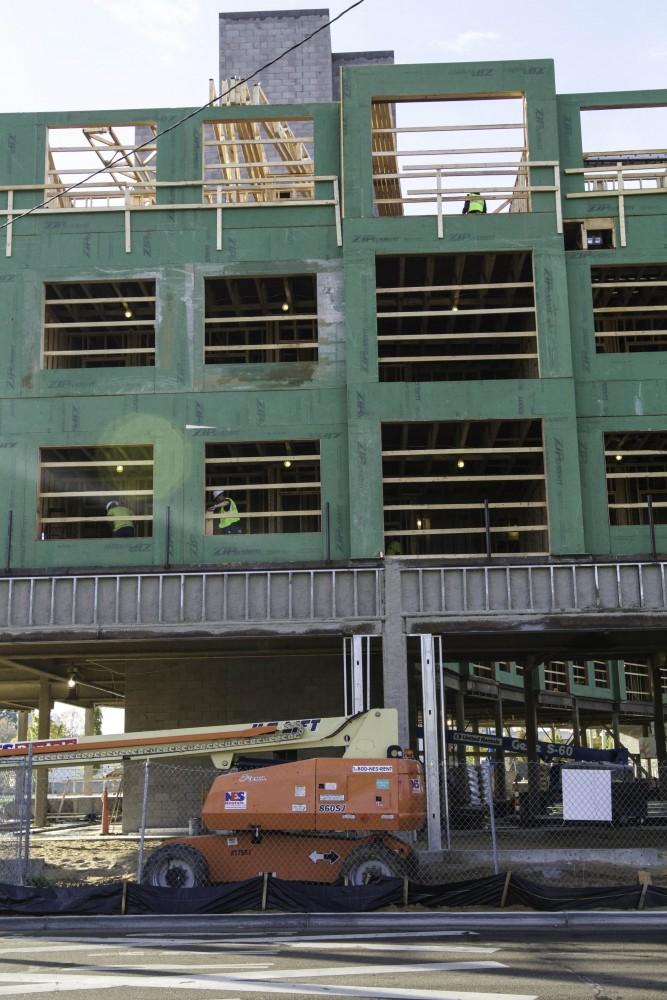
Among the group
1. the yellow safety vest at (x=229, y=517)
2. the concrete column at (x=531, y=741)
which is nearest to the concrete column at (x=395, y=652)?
the yellow safety vest at (x=229, y=517)

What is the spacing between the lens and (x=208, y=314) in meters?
33.4

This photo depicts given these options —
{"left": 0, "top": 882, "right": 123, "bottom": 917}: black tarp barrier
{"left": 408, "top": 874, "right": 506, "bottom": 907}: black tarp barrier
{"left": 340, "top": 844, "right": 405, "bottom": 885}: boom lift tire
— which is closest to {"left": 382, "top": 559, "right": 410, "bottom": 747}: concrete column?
{"left": 340, "top": 844, "right": 405, "bottom": 885}: boom lift tire

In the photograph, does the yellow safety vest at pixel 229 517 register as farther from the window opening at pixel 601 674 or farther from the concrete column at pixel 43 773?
the window opening at pixel 601 674

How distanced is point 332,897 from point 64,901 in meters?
3.80

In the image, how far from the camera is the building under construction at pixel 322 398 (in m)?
25.5

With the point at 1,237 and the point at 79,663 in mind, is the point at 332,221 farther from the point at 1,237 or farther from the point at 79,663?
the point at 79,663

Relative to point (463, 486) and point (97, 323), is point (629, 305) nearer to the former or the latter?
point (463, 486)

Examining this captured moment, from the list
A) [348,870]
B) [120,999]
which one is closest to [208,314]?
[348,870]

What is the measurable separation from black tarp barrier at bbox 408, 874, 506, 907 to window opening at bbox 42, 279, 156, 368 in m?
16.6

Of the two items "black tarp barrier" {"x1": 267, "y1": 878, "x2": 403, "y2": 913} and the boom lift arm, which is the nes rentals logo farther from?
"black tarp barrier" {"x1": 267, "y1": 878, "x2": 403, "y2": 913}

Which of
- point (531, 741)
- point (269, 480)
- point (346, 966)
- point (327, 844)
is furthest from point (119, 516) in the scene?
point (346, 966)

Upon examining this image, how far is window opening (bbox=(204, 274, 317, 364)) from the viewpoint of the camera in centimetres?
3100

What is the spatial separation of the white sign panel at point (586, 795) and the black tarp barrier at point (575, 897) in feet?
12.2

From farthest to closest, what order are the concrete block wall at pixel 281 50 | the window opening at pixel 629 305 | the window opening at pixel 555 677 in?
1. the concrete block wall at pixel 281 50
2. the window opening at pixel 555 677
3. the window opening at pixel 629 305
